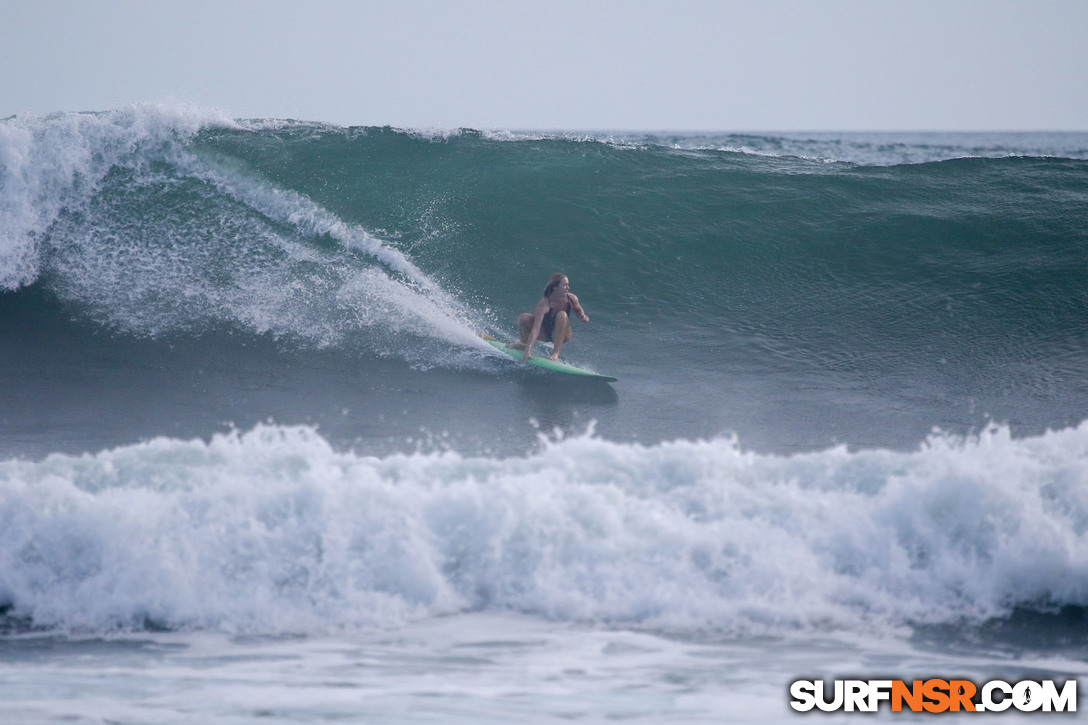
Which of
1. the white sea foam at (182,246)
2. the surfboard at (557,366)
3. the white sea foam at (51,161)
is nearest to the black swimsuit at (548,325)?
the surfboard at (557,366)

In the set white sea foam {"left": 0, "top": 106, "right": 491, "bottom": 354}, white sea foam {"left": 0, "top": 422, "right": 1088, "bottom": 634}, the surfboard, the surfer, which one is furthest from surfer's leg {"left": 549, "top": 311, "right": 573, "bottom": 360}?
white sea foam {"left": 0, "top": 422, "right": 1088, "bottom": 634}

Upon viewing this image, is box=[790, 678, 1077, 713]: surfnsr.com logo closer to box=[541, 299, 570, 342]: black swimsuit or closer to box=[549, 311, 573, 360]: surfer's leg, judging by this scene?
box=[549, 311, 573, 360]: surfer's leg

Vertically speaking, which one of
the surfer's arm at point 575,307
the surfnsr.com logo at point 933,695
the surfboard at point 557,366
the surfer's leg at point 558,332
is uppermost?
the surfer's arm at point 575,307

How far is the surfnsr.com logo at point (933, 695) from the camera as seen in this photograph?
3.62 meters

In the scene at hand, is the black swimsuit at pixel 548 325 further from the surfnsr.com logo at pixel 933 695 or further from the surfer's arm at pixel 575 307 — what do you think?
the surfnsr.com logo at pixel 933 695

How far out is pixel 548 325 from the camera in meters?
8.64

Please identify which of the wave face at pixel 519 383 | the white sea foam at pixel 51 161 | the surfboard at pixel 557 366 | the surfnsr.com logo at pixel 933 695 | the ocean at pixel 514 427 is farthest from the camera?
the white sea foam at pixel 51 161

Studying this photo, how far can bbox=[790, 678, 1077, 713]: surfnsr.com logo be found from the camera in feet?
11.9

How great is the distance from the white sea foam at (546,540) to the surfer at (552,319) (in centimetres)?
318

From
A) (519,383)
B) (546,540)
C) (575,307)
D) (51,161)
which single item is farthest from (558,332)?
(51,161)

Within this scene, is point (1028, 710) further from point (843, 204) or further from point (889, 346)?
point (843, 204)

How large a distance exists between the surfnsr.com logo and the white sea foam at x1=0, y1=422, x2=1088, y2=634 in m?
0.58

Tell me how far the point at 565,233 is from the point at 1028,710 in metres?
8.40

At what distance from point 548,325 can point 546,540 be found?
13.4ft
